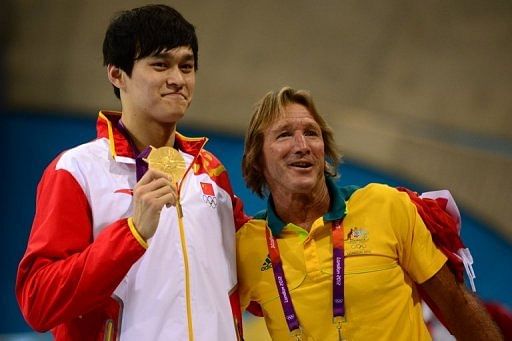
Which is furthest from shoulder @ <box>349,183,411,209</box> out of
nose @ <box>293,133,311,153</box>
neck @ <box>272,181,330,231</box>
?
nose @ <box>293,133,311,153</box>

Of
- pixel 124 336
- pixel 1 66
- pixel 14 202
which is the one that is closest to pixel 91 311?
pixel 124 336

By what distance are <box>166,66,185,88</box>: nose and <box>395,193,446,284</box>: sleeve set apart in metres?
0.95

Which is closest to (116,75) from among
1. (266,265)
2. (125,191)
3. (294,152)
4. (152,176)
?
(125,191)

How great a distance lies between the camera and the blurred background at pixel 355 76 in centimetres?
761

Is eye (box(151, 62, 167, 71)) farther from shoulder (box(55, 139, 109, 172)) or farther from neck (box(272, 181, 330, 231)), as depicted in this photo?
neck (box(272, 181, 330, 231))

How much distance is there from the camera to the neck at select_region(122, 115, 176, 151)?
8.64ft

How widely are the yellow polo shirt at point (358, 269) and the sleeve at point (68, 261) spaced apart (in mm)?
772

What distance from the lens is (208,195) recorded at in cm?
264

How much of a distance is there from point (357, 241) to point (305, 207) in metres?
0.29

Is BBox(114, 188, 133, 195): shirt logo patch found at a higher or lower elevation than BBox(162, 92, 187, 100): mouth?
lower

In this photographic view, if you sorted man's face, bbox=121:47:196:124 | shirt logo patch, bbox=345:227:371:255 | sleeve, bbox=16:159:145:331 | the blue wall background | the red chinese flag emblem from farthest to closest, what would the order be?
1. the blue wall background
2. shirt logo patch, bbox=345:227:371:255
3. the red chinese flag emblem
4. man's face, bbox=121:47:196:124
5. sleeve, bbox=16:159:145:331

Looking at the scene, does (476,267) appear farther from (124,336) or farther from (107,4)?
(124,336)

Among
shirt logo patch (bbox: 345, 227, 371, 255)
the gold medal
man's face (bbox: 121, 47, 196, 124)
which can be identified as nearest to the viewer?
the gold medal

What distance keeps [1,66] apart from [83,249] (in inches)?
232
